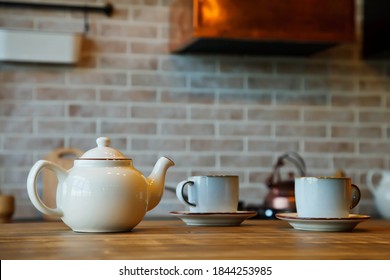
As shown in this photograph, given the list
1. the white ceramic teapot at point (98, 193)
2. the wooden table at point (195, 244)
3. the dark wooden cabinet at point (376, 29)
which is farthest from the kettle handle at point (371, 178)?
the white ceramic teapot at point (98, 193)

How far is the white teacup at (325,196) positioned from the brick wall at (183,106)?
1824mm

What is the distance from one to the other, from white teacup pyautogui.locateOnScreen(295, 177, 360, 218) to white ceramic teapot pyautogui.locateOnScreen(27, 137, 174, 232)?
1.08ft

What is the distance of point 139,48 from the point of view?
10.6 feet

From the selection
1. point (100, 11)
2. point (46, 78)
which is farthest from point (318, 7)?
point (46, 78)

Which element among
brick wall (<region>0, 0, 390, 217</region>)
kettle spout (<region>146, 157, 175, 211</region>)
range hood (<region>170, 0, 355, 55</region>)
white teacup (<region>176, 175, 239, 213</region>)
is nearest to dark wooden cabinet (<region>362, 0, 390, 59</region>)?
brick wall (<region>0, 0, 390, 217</region>)

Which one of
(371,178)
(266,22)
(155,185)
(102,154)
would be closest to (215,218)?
(155,185)

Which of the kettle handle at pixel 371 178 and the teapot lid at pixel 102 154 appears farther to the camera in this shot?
the kettle handle at pixel 371 178

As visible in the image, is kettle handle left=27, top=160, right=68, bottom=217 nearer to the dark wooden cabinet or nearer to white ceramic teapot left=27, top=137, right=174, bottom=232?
white ceramic teapot left=27, top=137, right=174, bottom=232

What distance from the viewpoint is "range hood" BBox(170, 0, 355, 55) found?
9.36ft

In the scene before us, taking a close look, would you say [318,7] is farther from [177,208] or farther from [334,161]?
[177,208]

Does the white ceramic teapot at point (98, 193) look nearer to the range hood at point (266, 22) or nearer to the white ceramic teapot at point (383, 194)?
the range hood at point (266, 22)

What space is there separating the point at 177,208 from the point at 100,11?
3.16 feet

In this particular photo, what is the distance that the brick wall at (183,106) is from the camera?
3.13 m

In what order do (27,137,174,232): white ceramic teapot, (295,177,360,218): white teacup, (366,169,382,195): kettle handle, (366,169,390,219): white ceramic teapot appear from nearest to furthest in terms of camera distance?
1. (27,137,174,232): white ceramic teapot
2. (295,177,360,218): white teacup
3. (366,169,390,219): white ceramic teapot
4. (366,169,382,195): kettle handle
